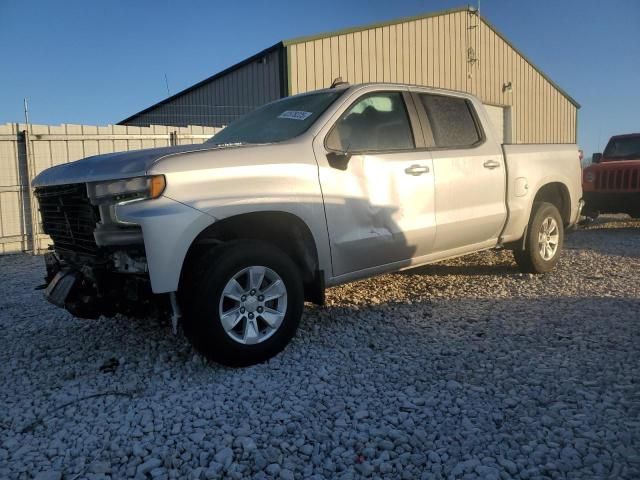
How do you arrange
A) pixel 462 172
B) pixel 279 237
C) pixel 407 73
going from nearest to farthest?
pixel 279 237
pixel 462 172
pixel 407 73

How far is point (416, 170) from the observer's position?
4.38 metres

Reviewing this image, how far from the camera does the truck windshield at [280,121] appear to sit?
4.02 metres

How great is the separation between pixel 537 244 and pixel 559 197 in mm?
843

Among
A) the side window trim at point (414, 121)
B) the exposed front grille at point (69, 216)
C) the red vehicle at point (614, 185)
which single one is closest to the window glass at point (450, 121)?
the side window trim at point (414, 121)

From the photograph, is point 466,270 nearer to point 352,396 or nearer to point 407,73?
point 352,396

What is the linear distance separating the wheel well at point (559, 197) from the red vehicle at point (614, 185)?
4586mm

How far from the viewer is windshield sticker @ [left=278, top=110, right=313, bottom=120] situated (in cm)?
Result: 410

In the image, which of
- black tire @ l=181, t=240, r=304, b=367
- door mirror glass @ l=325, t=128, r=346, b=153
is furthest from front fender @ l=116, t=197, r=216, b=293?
door mirror glass @ l=325, t=128, r=346, b=153

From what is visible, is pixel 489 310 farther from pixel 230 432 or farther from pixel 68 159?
pixel 68 159

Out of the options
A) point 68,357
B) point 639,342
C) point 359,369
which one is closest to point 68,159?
point 68,357

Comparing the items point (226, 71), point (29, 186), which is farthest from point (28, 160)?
point (226, 71)

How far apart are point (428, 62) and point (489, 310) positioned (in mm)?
11654

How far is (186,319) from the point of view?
326cm

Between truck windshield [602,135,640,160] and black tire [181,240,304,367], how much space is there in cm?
994
